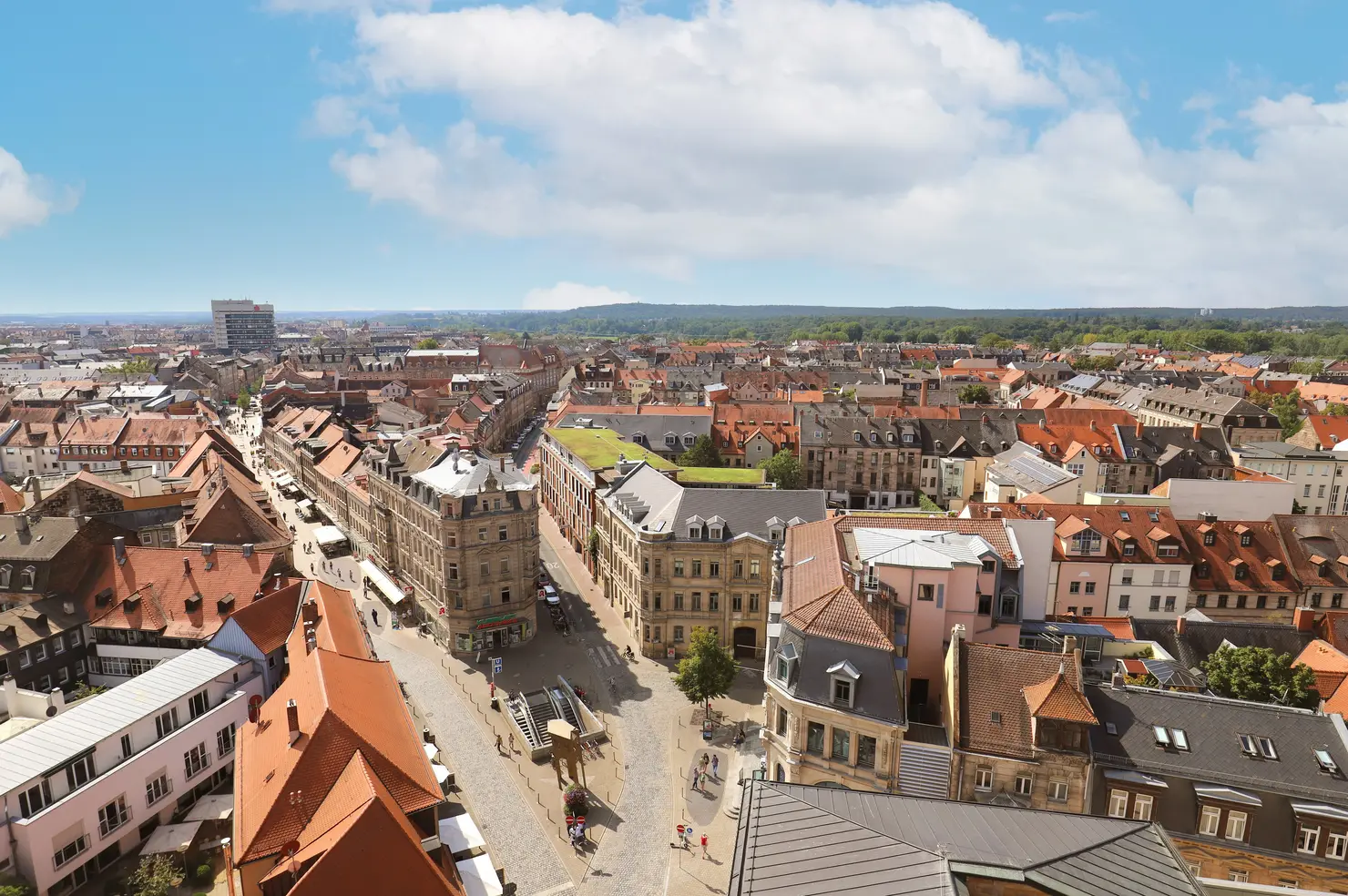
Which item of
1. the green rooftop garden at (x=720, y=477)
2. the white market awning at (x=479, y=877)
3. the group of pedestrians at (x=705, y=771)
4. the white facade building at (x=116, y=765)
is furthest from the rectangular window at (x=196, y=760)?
the green rooftop garden at (x=720, y=477)

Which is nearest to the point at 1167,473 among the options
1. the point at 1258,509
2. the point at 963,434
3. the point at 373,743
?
the point at 963,434

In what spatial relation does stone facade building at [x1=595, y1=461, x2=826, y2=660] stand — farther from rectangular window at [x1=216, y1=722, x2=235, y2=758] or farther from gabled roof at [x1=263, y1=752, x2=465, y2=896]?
gabled roof at [x1=263, y1=752, x2=465, y2=896]

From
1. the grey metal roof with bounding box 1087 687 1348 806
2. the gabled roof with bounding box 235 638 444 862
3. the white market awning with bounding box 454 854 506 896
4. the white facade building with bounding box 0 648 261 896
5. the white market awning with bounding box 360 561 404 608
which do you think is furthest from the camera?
the white market awning with bounding box 360 561 404 608

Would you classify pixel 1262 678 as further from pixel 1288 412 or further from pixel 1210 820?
pixel 1288 412

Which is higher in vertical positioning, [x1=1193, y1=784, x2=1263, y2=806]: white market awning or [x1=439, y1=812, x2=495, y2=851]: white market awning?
[x1=1193, y1=784, x2=1263, y2=806]: white market awning

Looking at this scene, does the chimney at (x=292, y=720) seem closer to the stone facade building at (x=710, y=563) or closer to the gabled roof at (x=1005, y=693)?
the gabled roof at (x=1005, y=693)

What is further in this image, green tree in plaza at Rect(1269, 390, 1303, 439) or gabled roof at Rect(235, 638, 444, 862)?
green tree in plaza at Rect(1269, 390, 1303, 439)

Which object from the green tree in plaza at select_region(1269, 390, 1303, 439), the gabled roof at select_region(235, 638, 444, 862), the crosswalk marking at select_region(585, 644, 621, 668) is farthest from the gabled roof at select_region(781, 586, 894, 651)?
the green tree in plaza at select_region(1269, 390, 1303, 439)
